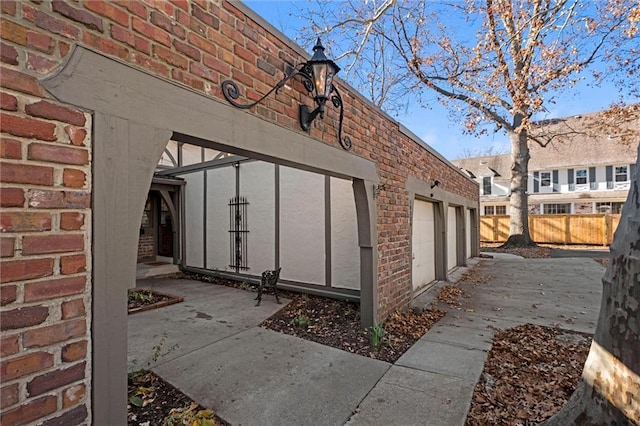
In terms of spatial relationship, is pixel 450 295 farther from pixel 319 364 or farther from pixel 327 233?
pixel 319 364

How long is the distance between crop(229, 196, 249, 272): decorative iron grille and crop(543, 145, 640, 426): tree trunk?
7187 mm

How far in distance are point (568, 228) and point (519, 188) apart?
16.1ft

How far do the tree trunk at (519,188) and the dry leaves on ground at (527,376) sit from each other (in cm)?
1324

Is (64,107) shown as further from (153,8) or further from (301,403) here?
(301,403)

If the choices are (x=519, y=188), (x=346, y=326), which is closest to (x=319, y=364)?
(x=346, y=326)

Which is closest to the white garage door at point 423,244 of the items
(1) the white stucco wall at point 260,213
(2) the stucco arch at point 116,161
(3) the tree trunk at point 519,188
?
(1) the white stucco wall at point 260,213

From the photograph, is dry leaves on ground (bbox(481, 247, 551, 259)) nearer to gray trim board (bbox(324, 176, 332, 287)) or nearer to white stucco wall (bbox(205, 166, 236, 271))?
gray trim board (bbox(324, 176, 332, 287))

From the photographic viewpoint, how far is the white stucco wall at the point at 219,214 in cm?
876

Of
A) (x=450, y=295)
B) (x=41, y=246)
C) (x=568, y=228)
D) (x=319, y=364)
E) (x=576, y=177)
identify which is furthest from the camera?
(x=576, y=177)

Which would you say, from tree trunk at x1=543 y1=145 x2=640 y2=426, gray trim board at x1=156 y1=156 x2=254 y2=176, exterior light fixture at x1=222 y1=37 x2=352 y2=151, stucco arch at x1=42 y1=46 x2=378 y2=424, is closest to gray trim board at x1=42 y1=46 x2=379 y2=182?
stucco arch at x1=42 y1=46 x2=378 y2=424

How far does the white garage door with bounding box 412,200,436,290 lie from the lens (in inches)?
265

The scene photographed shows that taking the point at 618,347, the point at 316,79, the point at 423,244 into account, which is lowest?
the point at 618,347

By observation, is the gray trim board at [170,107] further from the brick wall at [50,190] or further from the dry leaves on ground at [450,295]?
the dry leaves on ground at [450,295]

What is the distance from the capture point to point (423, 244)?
727 cm
